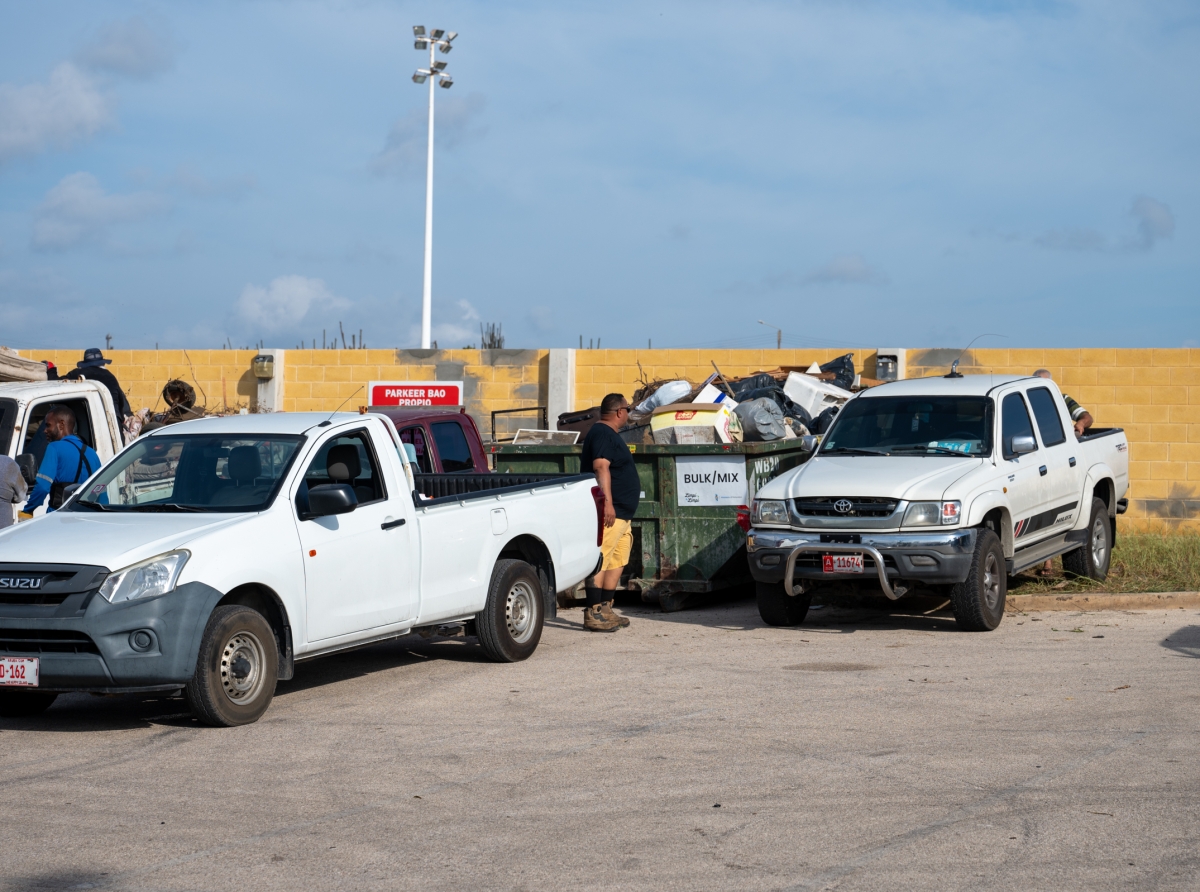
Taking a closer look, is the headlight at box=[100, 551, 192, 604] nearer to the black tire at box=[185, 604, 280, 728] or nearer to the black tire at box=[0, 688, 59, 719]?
the black tire at box=[185, 604, 280, 728]

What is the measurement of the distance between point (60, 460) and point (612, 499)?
4.32 metres

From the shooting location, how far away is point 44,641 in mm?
7391

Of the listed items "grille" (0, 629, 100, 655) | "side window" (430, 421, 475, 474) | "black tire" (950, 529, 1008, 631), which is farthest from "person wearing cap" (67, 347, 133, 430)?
"black tire" (950, 529, 1008, 631)

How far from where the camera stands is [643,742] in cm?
732

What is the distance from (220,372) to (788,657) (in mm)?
13440

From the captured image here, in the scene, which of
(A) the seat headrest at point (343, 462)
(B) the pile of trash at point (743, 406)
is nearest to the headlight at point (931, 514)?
(B) the pile of trash at point (743, 406)

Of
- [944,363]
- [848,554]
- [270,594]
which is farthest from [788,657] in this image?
[944,363]

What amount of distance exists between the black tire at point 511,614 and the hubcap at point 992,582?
137 inches

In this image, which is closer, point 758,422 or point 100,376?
point 758,422

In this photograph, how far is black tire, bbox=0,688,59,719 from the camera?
823 cm

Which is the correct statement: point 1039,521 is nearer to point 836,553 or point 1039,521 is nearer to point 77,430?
point 836,553

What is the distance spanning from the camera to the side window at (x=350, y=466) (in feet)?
28.6

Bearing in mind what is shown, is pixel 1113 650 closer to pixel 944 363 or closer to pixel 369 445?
pixel 369 445

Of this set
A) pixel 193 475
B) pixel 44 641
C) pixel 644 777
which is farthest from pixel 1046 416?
pixel 44 641
